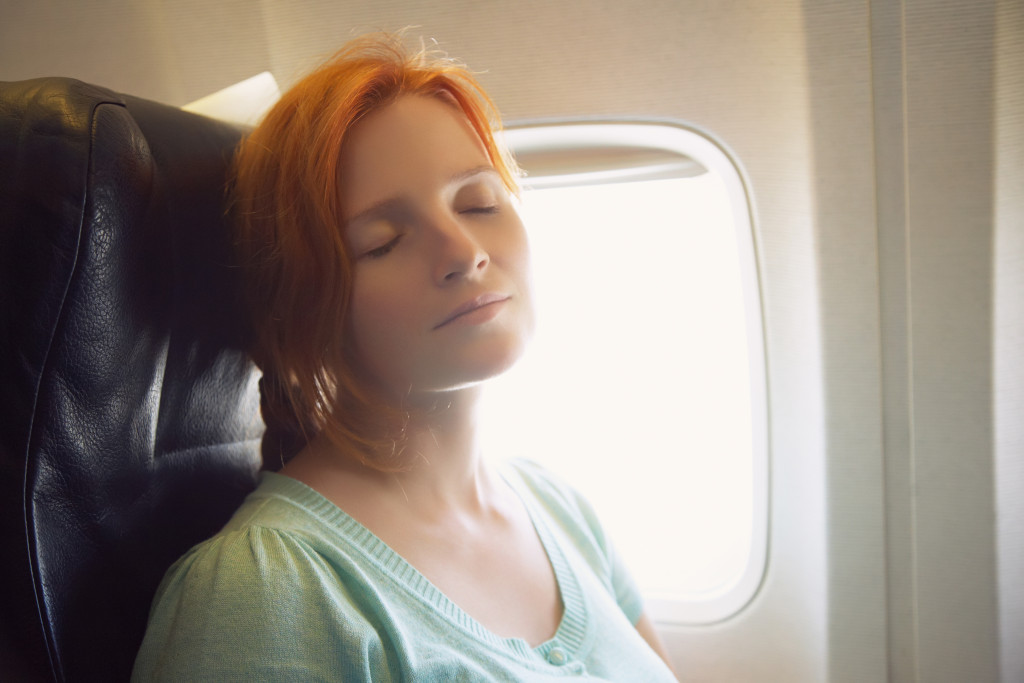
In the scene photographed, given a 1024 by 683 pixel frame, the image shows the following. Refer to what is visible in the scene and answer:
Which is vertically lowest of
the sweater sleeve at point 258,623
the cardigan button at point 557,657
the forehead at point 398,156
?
the cardigan button at point 557,657

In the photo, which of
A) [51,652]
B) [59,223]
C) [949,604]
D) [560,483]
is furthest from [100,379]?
[949,604]

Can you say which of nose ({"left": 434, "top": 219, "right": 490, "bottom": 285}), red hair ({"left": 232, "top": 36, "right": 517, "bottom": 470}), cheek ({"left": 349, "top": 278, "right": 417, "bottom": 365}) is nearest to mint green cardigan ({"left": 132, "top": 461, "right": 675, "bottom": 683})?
red hair ({"left": 232, "top": 36, "right": 517, "bottom": 470})

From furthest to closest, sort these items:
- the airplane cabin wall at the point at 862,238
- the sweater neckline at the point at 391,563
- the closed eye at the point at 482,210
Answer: the airplane cabin wall at the point at 862,238
the closed eye at the point at 482,210
the sweater neckline at the point at 391,563

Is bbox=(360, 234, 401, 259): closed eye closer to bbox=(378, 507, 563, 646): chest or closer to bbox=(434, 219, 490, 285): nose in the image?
bbox=(434, 219, 490, 285): nose

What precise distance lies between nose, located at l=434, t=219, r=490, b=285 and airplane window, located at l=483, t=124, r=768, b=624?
60cm

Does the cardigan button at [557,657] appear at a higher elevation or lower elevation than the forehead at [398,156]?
lower

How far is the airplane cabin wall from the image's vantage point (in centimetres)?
130

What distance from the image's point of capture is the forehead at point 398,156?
3.17 ft

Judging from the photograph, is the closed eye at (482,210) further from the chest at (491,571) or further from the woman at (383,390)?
the chest at (491,571)

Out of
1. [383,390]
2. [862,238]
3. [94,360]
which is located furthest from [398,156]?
[862,238]

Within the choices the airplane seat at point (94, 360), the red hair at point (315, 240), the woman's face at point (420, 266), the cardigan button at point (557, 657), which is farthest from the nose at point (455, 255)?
the cardigan button at point (557, 657)

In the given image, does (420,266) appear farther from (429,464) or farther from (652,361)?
(652,361)

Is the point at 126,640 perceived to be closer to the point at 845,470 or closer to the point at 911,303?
the point at 845,470

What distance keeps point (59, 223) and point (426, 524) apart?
0.60m
